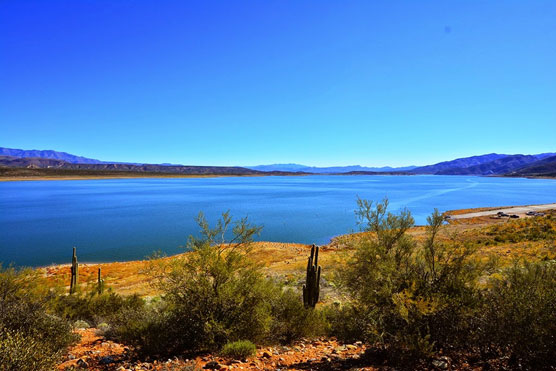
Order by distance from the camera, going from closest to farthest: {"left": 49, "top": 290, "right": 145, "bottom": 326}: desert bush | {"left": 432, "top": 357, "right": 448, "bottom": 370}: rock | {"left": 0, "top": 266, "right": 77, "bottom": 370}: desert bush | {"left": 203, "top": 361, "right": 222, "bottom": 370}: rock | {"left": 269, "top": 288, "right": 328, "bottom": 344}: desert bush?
{"left": 0, "top": 266, "right": 77, "bottom": 370}: desert bush < {"left": 432, "top": 357, "right": 448, "bottom": 370}: rock < {"left": 203, "top": 361, "right": 222, "bottom": 370}: rock < {"left": 269, "top": 288, "right": 328, "bottom": 344}: desert bush < {"left": 49, "top": 290, "right": 145, "bottom": 326}: desert bush

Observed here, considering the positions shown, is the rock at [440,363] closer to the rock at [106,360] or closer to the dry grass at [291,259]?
the rock at [106,360]

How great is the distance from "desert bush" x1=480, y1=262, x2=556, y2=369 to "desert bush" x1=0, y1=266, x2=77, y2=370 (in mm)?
6580

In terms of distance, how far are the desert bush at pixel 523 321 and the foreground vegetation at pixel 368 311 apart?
A: 0.05 ft

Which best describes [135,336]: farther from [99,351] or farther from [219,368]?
[219,368]

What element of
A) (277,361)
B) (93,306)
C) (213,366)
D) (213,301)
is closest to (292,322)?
(277,361)

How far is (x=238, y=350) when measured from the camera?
5.70 meters

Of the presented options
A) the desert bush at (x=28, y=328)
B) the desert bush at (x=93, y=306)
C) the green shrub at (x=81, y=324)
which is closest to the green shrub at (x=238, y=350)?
the desert bush at (x=28, y=328)

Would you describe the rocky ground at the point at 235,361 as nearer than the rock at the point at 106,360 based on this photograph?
Yes

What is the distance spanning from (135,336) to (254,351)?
264 centimetres

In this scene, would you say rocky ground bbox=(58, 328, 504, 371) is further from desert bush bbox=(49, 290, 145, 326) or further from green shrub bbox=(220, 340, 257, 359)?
desert bush bbox=(49, 290, 145, 326)

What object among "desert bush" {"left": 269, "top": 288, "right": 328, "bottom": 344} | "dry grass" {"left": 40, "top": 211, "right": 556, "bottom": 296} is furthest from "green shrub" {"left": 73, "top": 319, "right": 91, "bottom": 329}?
"desert bush" {"left": 269, "top": 288, "right": 328, "bottom": 344}

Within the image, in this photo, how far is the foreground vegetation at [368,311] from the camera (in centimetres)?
463

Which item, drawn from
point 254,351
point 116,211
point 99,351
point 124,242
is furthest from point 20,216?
point 254,351

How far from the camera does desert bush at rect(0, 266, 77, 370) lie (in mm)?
4004
